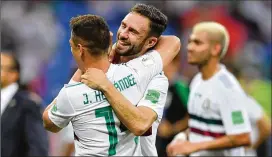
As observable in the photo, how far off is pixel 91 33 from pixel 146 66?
1.63 feet

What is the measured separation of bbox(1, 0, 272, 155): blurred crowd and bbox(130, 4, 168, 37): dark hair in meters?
8.62

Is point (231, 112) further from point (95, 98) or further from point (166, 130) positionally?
point (95, 98)

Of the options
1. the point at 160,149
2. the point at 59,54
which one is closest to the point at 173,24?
the point at 59,54

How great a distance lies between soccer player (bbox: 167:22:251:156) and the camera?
6762mm

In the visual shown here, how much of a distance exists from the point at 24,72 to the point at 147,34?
9250 millimetres

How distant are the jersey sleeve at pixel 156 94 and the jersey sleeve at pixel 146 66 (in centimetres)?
4

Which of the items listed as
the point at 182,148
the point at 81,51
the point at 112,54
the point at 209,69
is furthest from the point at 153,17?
the point at 209,69

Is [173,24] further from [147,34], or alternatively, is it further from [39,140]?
[147,34]

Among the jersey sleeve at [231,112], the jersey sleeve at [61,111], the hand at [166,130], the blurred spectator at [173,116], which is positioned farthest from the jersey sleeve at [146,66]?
the hand at [166,130]

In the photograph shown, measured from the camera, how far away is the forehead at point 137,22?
5074mm

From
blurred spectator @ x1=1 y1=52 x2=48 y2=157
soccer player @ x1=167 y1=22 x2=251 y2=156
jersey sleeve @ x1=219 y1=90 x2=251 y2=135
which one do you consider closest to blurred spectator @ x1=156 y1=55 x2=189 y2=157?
soccer player @ x1=167 y1=22 x2=251 y2=156

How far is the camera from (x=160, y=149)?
26.3ft

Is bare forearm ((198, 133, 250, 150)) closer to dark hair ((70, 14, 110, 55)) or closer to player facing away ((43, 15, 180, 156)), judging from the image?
player facing away ((43, 15, 180, 156))

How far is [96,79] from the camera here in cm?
471
